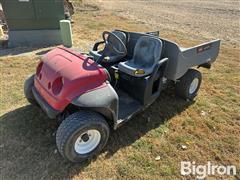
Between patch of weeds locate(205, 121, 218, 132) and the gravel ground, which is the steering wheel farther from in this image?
the gravel ground

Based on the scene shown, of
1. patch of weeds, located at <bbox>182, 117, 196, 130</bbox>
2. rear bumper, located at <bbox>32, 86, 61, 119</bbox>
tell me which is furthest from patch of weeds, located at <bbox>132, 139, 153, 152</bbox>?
rear bumper, located at <bbox>32, 86, 61, 119</bbox>

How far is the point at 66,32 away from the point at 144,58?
4.12 m

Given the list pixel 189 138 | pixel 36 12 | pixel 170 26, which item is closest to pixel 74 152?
pixel 189 138

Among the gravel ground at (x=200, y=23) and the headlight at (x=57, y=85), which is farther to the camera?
the gravel ground at (x=200, y=23)

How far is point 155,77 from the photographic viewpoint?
334 centimetres

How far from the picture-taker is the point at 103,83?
2.78 metres

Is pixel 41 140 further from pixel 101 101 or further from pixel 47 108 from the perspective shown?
pixel 101 101

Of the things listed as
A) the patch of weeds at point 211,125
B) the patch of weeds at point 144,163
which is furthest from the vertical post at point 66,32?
the patch of weeds at point 144,163

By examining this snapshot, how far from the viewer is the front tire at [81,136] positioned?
8.30 ft

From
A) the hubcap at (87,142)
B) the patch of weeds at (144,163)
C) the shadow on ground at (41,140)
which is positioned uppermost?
the hubcap at (87,142)

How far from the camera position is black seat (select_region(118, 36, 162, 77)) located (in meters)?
3.28

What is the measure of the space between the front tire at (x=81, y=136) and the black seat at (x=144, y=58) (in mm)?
893

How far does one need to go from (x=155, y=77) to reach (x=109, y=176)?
1.49 metres

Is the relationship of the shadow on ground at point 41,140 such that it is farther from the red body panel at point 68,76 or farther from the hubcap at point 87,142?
the red body panel at point 68,76
